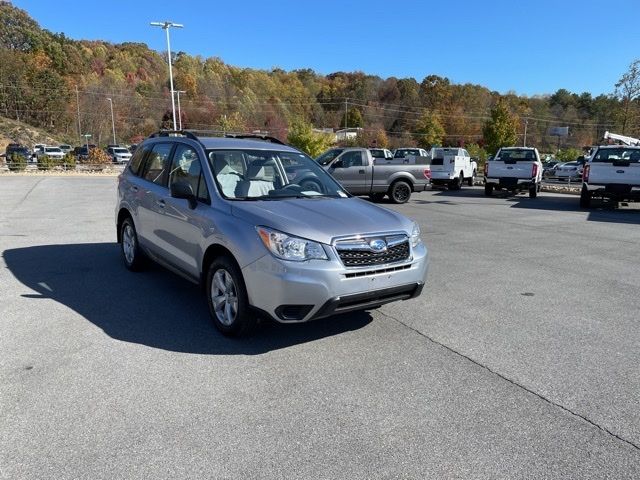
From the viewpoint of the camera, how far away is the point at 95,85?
90812 millimetres

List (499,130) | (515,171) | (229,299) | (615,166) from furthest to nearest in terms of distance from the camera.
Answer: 1. (499,130)
2. (515,171)
3. (615,166)
4. (229,299)

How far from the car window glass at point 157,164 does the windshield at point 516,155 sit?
16.7 meters

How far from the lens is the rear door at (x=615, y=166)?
14.9m

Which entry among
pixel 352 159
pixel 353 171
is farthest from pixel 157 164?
pixel 352 159

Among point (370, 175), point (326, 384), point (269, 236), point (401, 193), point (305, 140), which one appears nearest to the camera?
point (326, 384)

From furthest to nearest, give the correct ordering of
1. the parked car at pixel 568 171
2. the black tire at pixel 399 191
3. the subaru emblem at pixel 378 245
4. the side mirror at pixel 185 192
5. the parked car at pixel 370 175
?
the parked car at pixel 568 171 → the black tire at pixel 399 191 → the parked car at pixel 370 175 → the side mirror at pixel 185 192 → the subaru emblem at pixel 378 245

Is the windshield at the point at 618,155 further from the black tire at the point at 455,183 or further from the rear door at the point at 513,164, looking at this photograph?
the black tire at the point at 455,183

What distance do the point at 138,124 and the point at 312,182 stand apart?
318 feet

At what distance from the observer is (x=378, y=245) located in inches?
163

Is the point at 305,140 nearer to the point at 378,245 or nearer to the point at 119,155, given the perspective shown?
the point at 119,155

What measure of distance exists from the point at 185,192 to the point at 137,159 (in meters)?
2.48

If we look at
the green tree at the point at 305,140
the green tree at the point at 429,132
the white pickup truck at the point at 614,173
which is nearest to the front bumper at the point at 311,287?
the white pickup truck at the point at 614,173

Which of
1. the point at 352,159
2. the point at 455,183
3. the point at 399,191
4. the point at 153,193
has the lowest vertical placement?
the point at 399,191

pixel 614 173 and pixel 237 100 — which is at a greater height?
pixel 237 100
